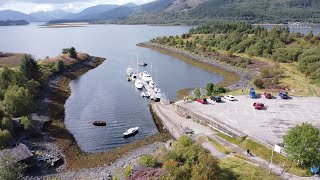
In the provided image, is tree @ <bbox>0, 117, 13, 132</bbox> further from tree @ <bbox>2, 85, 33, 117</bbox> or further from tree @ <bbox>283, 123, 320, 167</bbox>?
tree @ <bbox>283, 123, 320, 167</bbox>

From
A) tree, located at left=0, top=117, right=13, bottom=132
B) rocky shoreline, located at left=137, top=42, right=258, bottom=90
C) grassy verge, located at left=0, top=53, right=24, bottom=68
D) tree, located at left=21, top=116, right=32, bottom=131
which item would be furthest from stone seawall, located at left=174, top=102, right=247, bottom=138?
grassy verge, located at left=0, top=53, right=24, bottom=68

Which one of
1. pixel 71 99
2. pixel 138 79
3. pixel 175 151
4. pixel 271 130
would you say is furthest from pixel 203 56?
pixel 175 151

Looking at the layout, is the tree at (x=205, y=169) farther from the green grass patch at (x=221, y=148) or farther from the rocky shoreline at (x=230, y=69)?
the rocky shoreline at (x=230, y=69)

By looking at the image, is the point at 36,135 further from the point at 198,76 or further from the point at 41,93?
the point at 198,76

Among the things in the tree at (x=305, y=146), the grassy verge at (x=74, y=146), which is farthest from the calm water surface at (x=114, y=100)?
the tree at (x=305, y=146)

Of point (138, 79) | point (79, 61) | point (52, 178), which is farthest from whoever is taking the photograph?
point (79, 61)

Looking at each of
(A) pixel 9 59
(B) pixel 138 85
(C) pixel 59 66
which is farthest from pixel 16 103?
(A) pixel 9 59

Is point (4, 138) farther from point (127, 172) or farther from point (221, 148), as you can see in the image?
point (221, 148)
